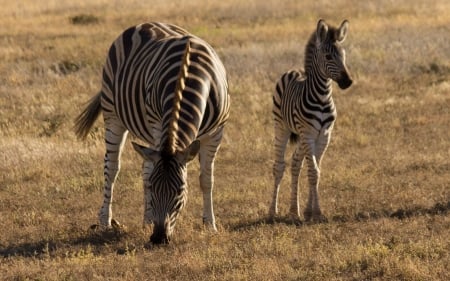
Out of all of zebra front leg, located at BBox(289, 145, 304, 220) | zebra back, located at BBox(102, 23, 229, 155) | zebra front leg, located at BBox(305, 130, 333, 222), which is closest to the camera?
zebra back, located at BBox(102, 23, 229, 155)

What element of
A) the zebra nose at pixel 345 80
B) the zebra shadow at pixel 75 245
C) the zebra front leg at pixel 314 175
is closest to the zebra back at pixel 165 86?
the zebra shadow at pixel 75 245

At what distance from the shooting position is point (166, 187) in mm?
8641

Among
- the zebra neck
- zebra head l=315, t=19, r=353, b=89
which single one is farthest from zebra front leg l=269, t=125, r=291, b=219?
zebra head l=315, t=19, r=353, b=89

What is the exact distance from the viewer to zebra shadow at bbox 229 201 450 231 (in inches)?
432

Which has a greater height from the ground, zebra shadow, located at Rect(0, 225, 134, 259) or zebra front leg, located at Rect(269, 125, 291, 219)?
zebra front leg, located at Rect(269, 125, 291, 219)

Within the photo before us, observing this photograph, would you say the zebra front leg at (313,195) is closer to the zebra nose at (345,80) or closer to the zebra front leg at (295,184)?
the zebra front leg at (295,184)

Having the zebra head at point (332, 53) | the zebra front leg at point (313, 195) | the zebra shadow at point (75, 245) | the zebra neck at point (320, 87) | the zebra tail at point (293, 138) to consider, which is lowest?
the zebra shadow at point (75, 245)

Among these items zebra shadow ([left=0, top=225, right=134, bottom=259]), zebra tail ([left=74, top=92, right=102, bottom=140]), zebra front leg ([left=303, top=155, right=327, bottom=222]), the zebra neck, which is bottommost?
zebra shadow ([left=0, top=225, right=134, bottom=259])

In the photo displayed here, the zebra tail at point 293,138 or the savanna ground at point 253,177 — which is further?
the zebra tail at point 293,138

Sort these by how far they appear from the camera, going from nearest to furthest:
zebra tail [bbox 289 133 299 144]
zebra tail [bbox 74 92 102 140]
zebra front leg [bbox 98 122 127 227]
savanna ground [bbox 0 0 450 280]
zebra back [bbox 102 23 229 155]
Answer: savanna ground [bbox 0 0 450 280] → zebra back [bbox 102 23 229 155] → zebra front leg [bbox 98 122 127 227] → zebra tail [bbox 74 92 102 140] → zebra tail [bbox 289 133 299 144]

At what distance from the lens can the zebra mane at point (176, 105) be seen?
343 inches

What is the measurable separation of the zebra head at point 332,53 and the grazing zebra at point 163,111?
158cm

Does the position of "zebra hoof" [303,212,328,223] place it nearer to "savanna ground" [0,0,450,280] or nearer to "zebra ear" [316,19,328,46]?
"savanna ground" [0,0,450,280]

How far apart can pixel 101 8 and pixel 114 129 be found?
118 feet
